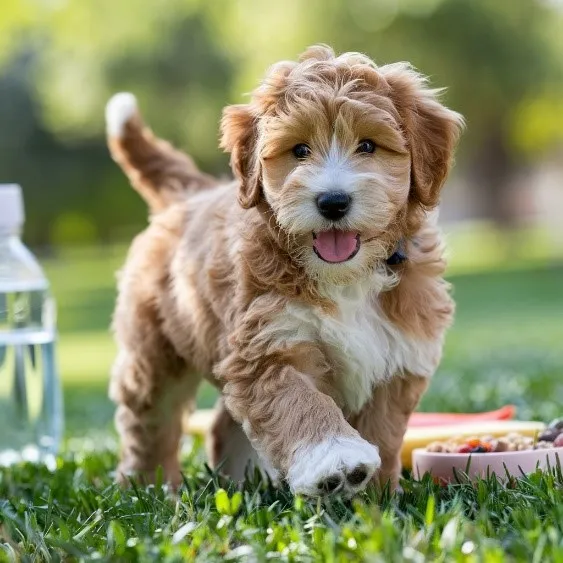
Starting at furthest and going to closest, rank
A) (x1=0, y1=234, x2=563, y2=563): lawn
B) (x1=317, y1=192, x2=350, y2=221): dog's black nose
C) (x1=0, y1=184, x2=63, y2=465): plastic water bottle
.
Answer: (x1=0, y1=184, x2=63, y2=465): plastic water bottle
(x1=317, y1=192, x2=350, y2=221): dog's black nose
(x1=0, y1=234, x2=563, y2=563): lawn

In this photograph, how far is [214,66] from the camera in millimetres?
36406

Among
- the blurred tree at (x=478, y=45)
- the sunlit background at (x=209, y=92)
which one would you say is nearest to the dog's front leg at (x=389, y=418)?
the sunlit background at (x=209, y=92)

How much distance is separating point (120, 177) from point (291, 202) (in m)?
39.8

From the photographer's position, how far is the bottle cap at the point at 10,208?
6059 mm

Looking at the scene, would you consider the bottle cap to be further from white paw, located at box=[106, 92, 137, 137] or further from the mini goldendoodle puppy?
the mini goldendoodle puppy

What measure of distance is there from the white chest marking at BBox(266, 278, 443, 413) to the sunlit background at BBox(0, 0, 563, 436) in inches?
483

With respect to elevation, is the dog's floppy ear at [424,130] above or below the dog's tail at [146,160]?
above

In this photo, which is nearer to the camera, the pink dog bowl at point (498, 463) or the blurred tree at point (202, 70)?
the pink dog bowl at point (498, 463)

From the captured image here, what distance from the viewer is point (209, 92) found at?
118 feet

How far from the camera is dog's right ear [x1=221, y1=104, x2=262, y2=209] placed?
4.34m

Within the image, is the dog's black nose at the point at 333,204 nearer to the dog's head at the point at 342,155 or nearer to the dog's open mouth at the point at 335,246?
the dog's head at the point at 342,155

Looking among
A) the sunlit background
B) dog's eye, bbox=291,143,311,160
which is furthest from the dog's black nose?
the sunlit background

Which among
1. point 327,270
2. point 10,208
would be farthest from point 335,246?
point 10,208

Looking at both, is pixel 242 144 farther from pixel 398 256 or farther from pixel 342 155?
pixel 398 256
